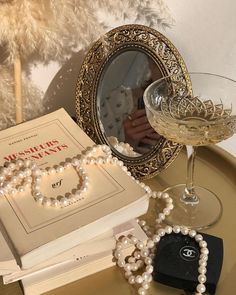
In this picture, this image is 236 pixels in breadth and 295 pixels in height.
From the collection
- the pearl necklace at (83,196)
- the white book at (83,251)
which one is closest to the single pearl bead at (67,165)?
the pearl necklace at (83,196)

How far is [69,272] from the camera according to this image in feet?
2.40

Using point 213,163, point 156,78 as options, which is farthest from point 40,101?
point 213,163

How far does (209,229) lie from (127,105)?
9.4 inches

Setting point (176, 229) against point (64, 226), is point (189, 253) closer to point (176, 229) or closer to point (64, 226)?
point (176, 229)

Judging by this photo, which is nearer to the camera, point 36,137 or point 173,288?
point 173,288

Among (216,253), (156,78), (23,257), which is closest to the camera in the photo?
(23,257)

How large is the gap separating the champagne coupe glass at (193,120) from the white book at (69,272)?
140 millimetres

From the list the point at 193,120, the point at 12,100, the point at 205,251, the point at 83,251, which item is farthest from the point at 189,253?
the point at 12,100

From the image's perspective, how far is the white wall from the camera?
38.8 inches

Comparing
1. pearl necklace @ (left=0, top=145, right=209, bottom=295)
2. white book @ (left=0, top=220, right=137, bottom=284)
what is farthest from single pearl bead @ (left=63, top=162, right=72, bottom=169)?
white book @ (left=0, top=220, right=137, bottom=284)

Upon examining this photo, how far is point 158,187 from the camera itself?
0.93m

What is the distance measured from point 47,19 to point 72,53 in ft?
0.48

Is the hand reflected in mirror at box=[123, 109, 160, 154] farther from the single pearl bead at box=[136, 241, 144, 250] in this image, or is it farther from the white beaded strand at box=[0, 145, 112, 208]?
the single pearl bead at box=[136, 241, 144, 250]

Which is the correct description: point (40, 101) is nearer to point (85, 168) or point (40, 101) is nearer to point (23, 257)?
point (85, 168)
